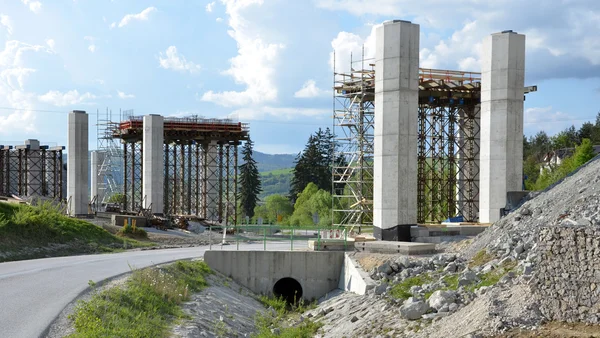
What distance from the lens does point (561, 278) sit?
12.9m

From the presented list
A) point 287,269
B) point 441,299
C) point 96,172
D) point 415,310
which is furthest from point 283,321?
point 96,172

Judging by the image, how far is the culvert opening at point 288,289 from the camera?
28766 mm

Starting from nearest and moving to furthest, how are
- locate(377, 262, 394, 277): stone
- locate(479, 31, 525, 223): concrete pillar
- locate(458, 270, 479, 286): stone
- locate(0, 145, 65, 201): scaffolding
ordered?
locate(458, 270, 479, 286): stone < locate(377, 262, 394, 277): stone < locate(479, 31, 525, 223): concrete pillar < locate(0, 145, 65, 201): scaffolding

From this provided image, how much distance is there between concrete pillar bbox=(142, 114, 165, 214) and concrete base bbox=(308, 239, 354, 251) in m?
23.6

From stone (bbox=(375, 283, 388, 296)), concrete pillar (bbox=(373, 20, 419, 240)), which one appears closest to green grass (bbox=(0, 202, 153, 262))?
concrete pillar (bbox=(373, 20, 419, 240))

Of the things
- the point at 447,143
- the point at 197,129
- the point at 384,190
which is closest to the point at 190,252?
the point at 384,190

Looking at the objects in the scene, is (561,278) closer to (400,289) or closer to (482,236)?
(400,289)

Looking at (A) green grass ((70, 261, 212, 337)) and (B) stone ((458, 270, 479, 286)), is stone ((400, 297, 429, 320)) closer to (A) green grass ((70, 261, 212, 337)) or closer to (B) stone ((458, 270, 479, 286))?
(B) stone ((458, 270, 479, 286))

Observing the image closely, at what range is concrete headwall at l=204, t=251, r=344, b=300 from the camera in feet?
90.5

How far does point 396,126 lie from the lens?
29.8m

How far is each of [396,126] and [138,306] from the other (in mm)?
16350

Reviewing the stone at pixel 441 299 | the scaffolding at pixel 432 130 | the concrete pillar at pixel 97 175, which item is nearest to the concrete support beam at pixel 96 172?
the concrete pillar at pixel 97 175

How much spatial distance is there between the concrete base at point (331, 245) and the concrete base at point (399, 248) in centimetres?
83

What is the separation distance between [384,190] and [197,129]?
28.5 m
